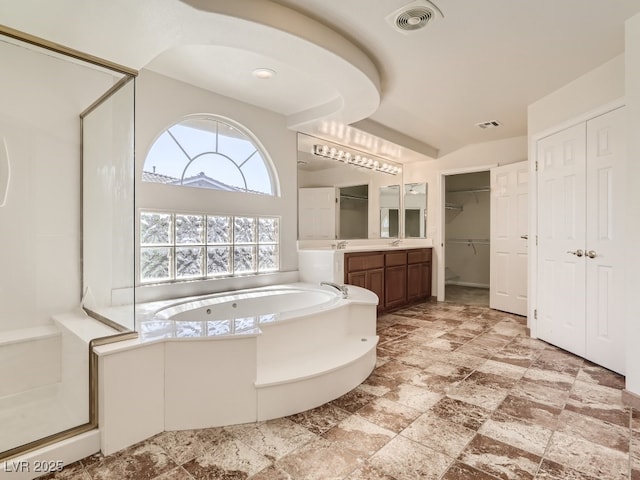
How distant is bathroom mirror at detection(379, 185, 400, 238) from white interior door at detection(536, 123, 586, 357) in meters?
2.27

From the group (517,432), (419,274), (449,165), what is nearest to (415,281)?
(419,274)

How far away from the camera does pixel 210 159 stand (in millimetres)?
3273

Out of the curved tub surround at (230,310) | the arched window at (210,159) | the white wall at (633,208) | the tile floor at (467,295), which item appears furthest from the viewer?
the tile floor at (467,295)

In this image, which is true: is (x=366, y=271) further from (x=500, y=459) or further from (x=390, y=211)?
(x=500, y=459)

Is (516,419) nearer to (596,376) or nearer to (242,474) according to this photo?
(596,376)

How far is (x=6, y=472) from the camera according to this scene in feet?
4.70

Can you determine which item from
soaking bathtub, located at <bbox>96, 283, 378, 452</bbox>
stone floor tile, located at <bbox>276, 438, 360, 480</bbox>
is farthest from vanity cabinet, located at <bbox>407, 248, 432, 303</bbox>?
stone floor tile, located at <bbox>276, 438, 360, 480</bbox>

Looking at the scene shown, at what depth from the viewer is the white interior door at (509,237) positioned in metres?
4.48

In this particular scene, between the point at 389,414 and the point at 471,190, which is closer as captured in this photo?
the point at 389,414

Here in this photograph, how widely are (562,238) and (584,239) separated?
9.8 inches

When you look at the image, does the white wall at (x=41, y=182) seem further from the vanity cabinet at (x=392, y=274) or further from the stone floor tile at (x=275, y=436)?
the vanity cabinet at (x=392, y=274)

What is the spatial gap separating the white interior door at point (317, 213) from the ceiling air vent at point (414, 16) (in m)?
2.15

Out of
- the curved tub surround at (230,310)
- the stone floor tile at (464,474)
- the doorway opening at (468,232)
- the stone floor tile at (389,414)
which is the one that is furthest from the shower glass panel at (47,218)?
the doorway opening at (468,232)

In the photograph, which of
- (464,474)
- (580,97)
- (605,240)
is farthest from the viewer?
(580,97)
